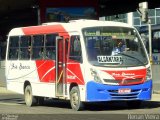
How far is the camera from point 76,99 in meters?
17.9

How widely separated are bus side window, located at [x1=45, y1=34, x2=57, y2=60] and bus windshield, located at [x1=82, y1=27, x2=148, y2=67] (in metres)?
1.64

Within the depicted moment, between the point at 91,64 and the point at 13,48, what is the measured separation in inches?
239

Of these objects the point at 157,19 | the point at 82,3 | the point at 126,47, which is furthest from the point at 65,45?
the point at 157,19

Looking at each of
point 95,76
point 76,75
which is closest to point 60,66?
point 76,75

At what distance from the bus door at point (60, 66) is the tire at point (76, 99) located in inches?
27.5

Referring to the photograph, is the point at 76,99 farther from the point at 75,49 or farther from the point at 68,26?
the point at 68,26

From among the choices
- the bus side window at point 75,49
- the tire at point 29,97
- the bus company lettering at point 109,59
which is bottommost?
the tire at point 29,97

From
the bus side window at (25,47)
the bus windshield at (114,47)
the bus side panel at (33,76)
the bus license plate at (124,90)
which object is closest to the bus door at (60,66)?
the bus side panel at (33,76)

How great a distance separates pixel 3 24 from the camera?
278ft

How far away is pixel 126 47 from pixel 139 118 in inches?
161

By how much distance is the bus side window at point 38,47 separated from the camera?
20.4 m

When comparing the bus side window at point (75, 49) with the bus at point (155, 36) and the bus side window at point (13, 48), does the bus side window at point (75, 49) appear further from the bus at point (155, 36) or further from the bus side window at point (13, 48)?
the bus at point (155, 36)

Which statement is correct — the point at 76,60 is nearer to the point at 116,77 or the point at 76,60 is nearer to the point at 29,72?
the point at 116,77

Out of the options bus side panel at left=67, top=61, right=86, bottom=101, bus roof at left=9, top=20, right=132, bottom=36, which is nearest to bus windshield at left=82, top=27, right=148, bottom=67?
bus roof at left=9, top=20, right=132, bottom=36
